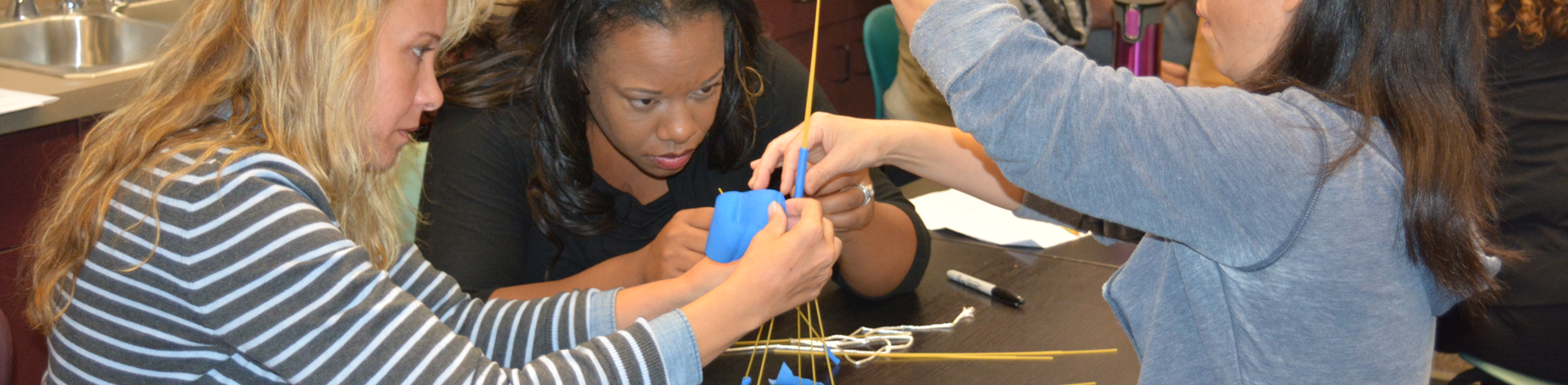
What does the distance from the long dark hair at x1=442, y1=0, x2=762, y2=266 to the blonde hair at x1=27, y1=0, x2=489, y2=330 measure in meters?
0.49

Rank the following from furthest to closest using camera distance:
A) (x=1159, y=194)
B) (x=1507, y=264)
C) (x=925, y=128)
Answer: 1. (x=1507, y=264)
2. (x=925, y=128)
3. (x=1159, y=194)

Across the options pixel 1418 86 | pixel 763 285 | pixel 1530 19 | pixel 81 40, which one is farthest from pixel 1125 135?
pixel 81 40

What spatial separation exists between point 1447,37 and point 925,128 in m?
0.57

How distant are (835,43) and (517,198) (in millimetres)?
2655

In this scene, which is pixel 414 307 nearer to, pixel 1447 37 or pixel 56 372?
pixel 56 372

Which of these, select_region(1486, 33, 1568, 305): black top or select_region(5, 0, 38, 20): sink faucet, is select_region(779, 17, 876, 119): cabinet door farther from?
select_region(1486, 33, 1568, 305): black top

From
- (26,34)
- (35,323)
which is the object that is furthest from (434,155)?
(26,34)

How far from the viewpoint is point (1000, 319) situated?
Result: 4.54 feet

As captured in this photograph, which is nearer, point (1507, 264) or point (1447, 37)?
point (1447, 37)

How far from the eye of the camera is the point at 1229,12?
975mm

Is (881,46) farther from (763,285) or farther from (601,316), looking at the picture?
(763,285)

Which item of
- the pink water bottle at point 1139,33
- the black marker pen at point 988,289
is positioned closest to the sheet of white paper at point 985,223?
the black marker pen at point 988,289

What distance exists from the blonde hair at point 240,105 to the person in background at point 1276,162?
0.53m

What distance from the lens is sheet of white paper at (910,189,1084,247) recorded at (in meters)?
1.73
